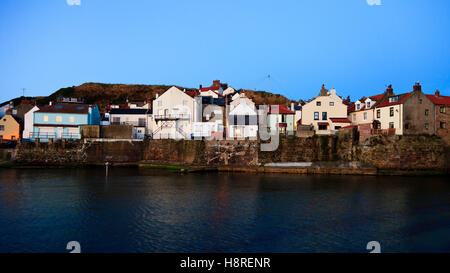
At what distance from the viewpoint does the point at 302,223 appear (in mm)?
19250

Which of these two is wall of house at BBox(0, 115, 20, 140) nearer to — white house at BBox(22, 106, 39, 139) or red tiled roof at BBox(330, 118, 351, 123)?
white house at BBox(22, 106, 39, 139)

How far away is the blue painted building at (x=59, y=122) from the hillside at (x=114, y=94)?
3205 centimetres

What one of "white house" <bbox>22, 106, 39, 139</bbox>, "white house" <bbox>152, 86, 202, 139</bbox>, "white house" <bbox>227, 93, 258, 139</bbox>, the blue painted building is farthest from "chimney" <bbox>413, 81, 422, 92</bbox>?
"white house" <bbox>22, 106, 39, 139</bbox>

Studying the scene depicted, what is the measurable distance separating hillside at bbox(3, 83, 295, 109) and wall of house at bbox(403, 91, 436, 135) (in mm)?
43731

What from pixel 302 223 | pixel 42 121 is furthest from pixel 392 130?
pixel 42 121

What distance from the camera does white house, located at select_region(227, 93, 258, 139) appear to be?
5006cm

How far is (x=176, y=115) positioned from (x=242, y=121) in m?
10.1

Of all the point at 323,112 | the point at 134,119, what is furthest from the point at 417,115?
the point at 134,119

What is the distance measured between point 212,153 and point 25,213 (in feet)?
87.9

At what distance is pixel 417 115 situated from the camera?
137 feet

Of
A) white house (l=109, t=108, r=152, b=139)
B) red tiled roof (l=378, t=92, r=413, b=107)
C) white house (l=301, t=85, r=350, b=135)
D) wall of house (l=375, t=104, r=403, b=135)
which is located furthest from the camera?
white house (l=109, t=108, r=152, b=139)

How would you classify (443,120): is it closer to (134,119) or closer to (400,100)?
→ (400,100)

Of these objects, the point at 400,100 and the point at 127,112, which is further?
the point at 127,112
